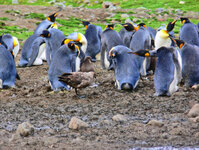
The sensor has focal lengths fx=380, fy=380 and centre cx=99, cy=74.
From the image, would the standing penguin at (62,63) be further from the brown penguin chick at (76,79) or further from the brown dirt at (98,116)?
the brown penguin chick at (76,79)

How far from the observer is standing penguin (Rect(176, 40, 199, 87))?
591 cm

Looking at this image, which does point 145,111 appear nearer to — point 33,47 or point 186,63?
point 186,63

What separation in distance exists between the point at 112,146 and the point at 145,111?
4.59 ft

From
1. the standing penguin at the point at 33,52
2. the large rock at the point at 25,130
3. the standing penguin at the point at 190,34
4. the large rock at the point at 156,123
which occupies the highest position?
the standing penguin at the point at 190,34

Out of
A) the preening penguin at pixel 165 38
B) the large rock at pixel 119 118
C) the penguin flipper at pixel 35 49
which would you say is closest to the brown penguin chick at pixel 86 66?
the preening penguin at pixel 165 38

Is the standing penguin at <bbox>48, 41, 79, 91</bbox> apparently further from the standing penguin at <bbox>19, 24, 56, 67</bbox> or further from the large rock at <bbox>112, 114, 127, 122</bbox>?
the standing penguin at <bbox>19, 24, 56, 67</bbox>

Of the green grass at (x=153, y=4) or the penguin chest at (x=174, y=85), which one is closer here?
the penguin chest at (x=174, y=85)

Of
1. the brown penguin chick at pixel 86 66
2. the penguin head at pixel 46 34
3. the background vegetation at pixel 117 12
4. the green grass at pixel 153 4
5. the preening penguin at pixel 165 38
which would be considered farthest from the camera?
the green grass at pixel 153 4

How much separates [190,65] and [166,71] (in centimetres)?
70

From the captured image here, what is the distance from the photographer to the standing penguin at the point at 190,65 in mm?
5910

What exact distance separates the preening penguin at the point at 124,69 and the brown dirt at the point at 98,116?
145mm

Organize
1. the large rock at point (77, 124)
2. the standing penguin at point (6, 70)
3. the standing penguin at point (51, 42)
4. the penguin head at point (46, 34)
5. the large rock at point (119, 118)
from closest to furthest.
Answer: the large rock at point (77, 124) → the large rock at point (119, 118) → the standing penguin at point (6, 70) → the penguin head at point (46, 34) → the standing penguin at point (51, 42)

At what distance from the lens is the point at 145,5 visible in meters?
24.1

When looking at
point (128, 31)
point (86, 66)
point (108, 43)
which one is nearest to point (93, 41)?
point (128, 31)
